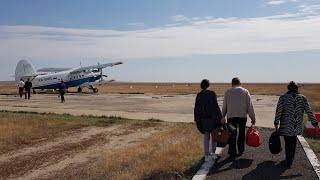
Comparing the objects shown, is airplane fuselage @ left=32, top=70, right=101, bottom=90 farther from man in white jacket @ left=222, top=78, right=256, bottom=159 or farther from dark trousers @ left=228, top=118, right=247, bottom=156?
man in white jacket @ left=222, top=78, right=256, bottom=159

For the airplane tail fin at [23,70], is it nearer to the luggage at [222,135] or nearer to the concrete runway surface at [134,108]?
the concrete runway surface at [134,108]

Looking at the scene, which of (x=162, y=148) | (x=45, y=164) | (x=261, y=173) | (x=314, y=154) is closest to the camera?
(x=261, y=173)

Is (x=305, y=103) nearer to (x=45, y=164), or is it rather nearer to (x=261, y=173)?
(x=261, y=173)

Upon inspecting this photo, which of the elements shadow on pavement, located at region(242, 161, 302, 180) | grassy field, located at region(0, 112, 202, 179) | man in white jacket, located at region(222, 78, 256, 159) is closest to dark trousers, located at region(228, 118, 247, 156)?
man in white jacket, located at region(222, 78, 256, 159)

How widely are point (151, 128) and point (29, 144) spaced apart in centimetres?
579

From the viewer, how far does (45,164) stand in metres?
15.0

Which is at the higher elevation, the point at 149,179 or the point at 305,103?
the point at 305,103

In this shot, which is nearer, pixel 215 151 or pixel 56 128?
pixel 215 151

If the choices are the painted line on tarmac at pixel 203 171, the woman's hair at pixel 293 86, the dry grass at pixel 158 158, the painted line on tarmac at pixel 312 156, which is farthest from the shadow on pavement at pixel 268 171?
the woman's hair at pixel 293 86

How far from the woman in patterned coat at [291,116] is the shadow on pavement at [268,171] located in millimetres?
311

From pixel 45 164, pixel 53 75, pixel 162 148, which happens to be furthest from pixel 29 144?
pixel 53 75

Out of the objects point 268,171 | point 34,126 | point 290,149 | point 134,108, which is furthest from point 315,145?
point 134,108

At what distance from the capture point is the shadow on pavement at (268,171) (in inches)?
401

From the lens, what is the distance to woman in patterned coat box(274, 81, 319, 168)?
36.9 ft
